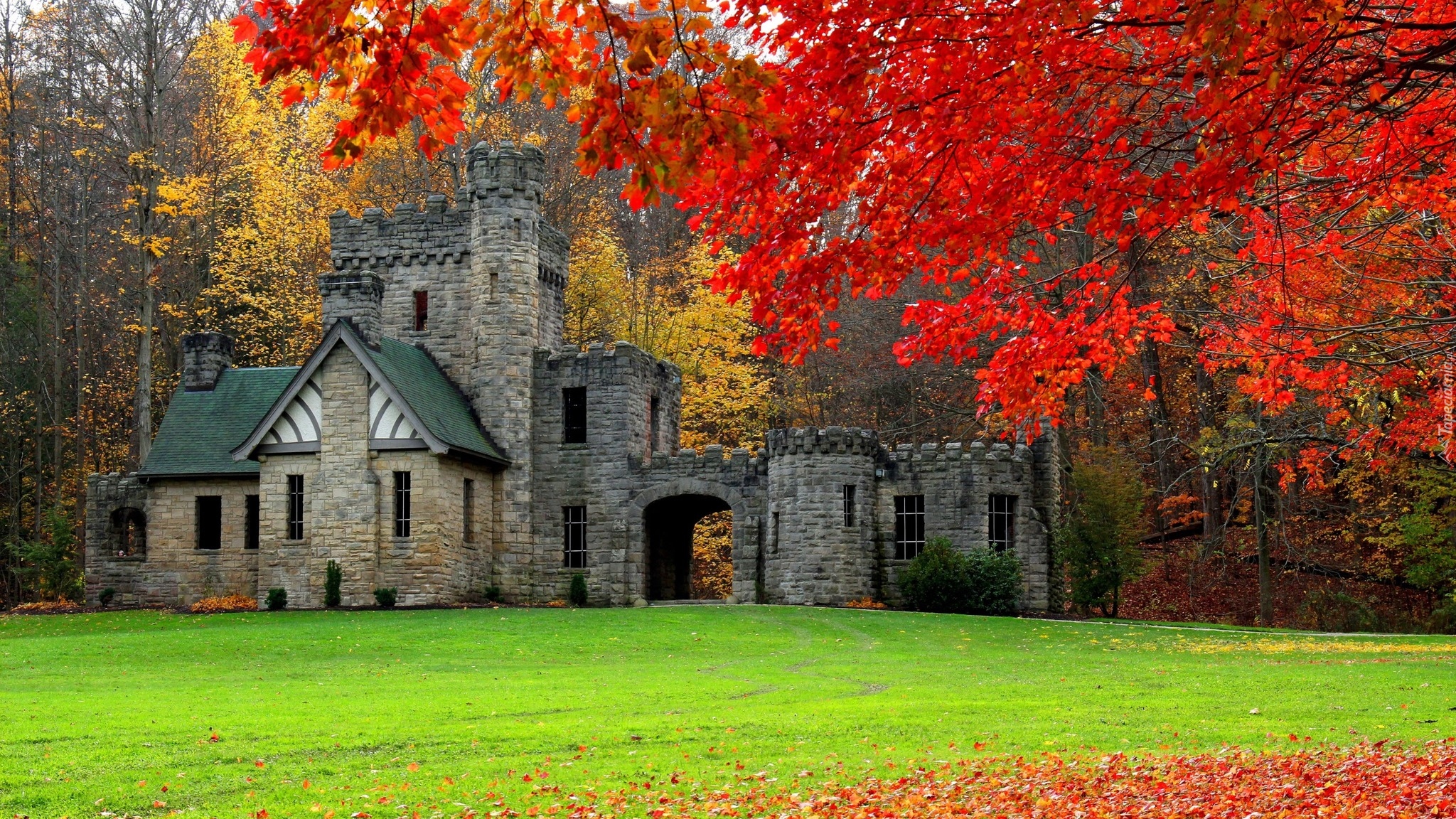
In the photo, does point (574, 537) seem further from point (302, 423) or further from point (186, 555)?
point (186, 555)

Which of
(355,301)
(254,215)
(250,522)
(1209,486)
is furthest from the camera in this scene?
(254,215)

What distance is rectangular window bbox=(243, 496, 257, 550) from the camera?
3102 cm

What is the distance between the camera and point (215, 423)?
32344mm

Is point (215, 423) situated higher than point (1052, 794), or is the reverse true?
point (215, 423)

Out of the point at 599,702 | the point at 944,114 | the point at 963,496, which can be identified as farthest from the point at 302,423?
the point at 944,114

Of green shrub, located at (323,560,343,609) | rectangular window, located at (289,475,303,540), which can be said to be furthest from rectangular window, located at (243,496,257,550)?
green shrub, located at (323,560,343,609)

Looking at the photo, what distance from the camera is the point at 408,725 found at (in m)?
12.5

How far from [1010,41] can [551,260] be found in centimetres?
2659

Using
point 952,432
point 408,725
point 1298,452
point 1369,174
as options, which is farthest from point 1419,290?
point 952,432

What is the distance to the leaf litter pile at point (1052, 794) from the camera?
8.29 metres

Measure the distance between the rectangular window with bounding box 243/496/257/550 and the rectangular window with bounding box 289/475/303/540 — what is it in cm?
185

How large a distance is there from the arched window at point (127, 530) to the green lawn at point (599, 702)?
6.56 metres

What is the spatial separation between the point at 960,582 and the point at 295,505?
44.8ft

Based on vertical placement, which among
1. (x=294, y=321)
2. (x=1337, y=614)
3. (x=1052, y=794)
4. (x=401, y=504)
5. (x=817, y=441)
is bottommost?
(x=1337, y=614)
